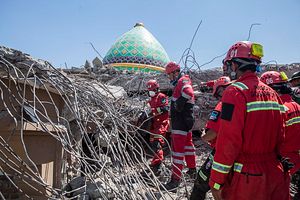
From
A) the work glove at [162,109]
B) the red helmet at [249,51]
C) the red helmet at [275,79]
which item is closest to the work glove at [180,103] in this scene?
the work glove at [162,109]

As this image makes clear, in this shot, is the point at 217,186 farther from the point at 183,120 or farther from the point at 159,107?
the point at 159,107

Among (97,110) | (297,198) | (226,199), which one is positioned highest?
(97,110)

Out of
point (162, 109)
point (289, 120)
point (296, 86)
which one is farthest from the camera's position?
point (162, 109)

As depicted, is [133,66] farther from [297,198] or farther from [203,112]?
[297,198]

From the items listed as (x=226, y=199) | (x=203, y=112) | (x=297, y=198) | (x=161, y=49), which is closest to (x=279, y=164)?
(x=226, y=199)

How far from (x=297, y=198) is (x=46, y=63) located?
345cm

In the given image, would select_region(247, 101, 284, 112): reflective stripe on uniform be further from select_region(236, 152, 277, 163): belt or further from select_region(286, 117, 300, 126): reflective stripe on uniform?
select_region(286, 117, 300, 126): reflective stripe on uniform

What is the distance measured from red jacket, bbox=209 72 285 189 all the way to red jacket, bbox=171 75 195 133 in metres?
2.44

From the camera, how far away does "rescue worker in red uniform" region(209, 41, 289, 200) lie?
212cm

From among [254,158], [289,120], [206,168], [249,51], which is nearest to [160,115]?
[206,168]

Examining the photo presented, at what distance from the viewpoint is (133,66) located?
48.4 ft

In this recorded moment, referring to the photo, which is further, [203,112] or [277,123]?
[203,112]

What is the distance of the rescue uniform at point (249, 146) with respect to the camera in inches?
83.4

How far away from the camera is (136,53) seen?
15586 mm
